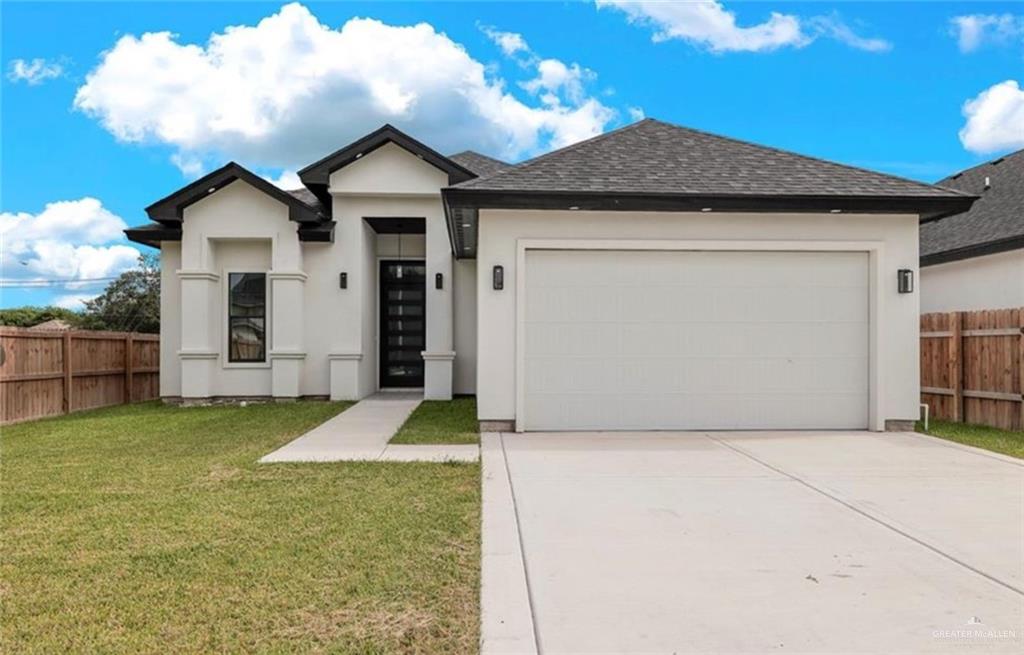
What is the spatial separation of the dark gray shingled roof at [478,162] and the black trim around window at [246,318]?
5363 millimetres

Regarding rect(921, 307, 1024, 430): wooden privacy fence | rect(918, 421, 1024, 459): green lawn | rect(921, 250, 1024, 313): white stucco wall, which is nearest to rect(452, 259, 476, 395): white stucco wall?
rect(918, 421, 1024, 459): green lawn

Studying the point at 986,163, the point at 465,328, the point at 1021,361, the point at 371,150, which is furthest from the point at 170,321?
the point at 986,163

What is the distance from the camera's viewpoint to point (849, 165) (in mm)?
9695

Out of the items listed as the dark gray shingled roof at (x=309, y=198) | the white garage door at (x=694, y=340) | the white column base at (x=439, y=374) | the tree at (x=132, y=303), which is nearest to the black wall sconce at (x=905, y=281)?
the white garage door at (x=694, y=340)

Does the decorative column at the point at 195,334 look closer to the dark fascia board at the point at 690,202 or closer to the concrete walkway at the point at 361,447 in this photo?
the concrete walkway at the point at 361,447

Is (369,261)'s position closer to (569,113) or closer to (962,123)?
(569,113)

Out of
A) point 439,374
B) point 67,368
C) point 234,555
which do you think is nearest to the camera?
point 234,555

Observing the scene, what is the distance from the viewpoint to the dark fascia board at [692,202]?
849cm

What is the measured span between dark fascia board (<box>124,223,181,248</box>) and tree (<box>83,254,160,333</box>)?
20.8m

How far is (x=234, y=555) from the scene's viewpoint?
3953 millimetres

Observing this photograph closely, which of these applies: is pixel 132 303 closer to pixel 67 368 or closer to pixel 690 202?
pixel 67 368

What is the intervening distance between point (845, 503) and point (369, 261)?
1088cm

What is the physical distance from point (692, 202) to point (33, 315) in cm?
4077

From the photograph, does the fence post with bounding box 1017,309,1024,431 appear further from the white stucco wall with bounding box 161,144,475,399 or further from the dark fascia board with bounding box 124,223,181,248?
the dark fascia board with bounding box 124,223,181,248
